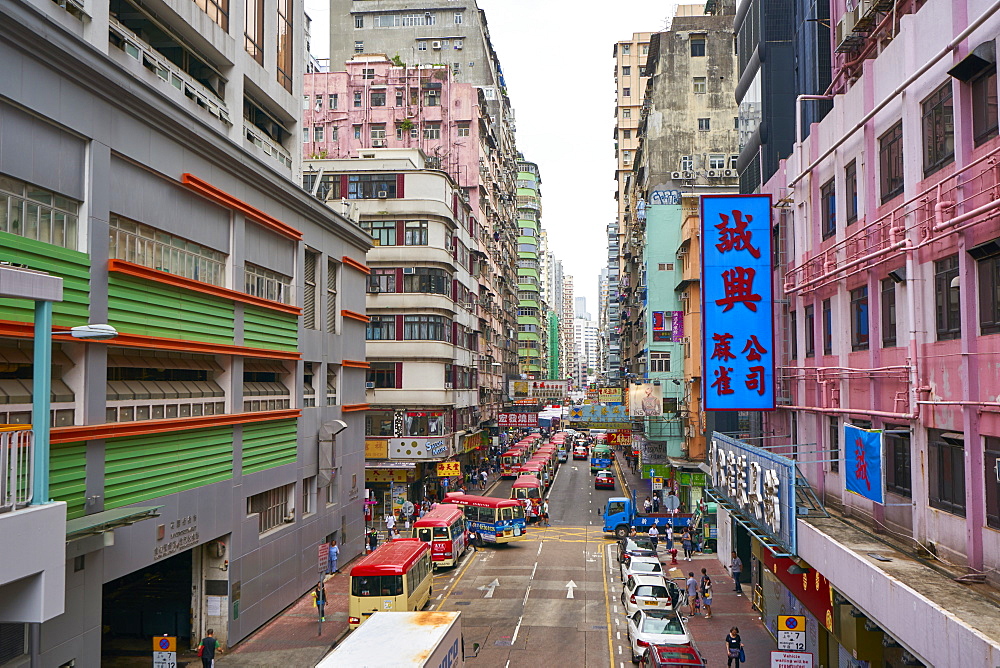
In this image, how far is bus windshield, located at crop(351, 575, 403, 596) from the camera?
85.5 feet

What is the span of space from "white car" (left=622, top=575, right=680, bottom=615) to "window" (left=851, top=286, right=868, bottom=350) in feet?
39.2

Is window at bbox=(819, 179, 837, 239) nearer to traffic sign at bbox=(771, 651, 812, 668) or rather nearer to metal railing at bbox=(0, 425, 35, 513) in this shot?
traffic sign at bbox=(771, 651, 812, 668)

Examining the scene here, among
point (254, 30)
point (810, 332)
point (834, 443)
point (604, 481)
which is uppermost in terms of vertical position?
point (254, 30)

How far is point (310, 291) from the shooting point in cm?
3397

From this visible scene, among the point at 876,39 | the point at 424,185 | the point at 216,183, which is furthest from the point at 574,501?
the point at 876,39

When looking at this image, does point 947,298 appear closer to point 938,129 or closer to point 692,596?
point 938,129

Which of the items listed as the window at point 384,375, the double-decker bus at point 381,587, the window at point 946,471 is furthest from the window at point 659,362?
the window at point 946,471

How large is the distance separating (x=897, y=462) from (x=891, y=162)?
20.0 ft

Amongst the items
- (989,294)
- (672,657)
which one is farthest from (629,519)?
(989,294)

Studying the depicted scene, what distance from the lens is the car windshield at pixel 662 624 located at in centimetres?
2389

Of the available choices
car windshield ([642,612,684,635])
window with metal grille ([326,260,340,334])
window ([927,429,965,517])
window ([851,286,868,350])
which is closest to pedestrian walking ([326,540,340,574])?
window with metal grille ([326,260,340,334])

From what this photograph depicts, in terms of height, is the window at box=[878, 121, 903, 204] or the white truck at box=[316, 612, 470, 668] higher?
the window at box=[878, 121, 903, 204]

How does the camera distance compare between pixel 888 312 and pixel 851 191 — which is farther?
pixel 851 191

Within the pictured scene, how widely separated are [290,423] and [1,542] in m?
18.0
